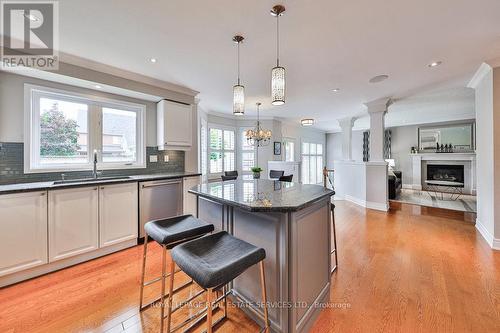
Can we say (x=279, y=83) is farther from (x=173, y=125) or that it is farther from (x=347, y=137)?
(x=347, y=137)

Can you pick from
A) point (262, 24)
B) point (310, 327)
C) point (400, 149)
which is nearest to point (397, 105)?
point (400, 149)

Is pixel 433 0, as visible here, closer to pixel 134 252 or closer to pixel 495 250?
pixel 495 250

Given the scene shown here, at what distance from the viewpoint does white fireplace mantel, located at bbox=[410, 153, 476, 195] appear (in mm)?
6598

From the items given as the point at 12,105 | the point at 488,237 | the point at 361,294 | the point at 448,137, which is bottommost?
the point at 361,294

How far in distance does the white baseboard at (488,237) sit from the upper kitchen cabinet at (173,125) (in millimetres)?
4649

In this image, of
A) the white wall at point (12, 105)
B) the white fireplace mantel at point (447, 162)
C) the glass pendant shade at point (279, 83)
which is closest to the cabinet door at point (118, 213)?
the white wall at point (12, 105)

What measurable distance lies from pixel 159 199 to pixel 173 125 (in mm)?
1264

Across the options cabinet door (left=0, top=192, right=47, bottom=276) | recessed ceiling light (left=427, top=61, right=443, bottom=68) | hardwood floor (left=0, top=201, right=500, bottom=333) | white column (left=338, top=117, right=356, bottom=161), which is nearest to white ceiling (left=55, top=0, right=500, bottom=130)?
recessed ceiling light (left=427, top=61, right=443, bottom=68)

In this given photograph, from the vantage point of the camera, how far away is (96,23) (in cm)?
191

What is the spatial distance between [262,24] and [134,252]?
304cm

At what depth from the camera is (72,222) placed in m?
2.34

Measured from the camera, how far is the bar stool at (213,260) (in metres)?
1.01

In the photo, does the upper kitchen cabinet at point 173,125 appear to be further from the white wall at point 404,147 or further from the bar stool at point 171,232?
the white wall at point 404,147
